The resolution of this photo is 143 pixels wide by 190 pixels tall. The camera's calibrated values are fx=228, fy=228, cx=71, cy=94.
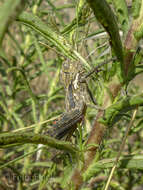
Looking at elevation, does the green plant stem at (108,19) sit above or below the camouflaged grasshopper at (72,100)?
above

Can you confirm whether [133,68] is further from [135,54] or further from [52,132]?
[52,132]

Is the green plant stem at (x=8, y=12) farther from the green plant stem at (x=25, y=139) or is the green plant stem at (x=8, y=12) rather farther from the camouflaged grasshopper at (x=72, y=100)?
the camouflaged grasshopper at (x=72, y=100)

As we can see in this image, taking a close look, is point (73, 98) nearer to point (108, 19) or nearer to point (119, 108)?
point (119, 108)

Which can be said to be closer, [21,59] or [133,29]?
[133,29]

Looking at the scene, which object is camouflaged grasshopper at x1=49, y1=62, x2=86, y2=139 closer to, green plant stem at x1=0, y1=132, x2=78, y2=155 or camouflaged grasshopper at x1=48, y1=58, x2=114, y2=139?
camouflaged grasshopper at x1=48, y1=58, x2=114, y2=139

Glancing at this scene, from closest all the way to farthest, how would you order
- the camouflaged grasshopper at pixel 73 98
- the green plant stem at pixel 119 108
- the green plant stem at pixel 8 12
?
the green plant stem at pixel 8 12 → the green plant stem at pixel 119 108 → the camouflaged grasshopper at pixel 73 98

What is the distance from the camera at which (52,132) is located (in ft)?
2.82

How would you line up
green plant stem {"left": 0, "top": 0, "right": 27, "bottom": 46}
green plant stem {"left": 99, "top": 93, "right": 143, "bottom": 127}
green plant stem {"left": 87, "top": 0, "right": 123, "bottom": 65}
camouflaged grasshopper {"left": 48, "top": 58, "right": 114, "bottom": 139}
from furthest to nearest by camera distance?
camouflaged grasshopper {"left": 48, "top": 58, "right": 114, "bottom": 139} → green plant stem {"left": 99, "top": 93, "right": 143, "bottom": 127} → green plant stem {"left": 87, "top": 0, "right": 123, "bottom": 65} → green plant stem {"left": 0, "top": 0, "right": 27, "bottom": 46}

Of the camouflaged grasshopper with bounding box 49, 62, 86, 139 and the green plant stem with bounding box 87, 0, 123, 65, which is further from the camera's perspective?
the camouflaged grasshopper with bounding box 49, 62, 86, 139

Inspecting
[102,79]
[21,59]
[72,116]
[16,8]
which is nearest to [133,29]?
[102,79]

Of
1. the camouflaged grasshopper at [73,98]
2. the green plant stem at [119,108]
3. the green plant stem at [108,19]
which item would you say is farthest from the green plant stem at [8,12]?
the camouflaged grasshopper at [73,98]

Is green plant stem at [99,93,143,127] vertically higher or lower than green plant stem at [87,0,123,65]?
lower

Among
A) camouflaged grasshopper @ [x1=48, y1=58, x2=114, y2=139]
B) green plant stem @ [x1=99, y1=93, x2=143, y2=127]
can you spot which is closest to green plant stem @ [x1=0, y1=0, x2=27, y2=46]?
green plant stem @ [x1=99, y1=93, x2=143, y2=127]

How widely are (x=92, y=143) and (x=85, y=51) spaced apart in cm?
38
